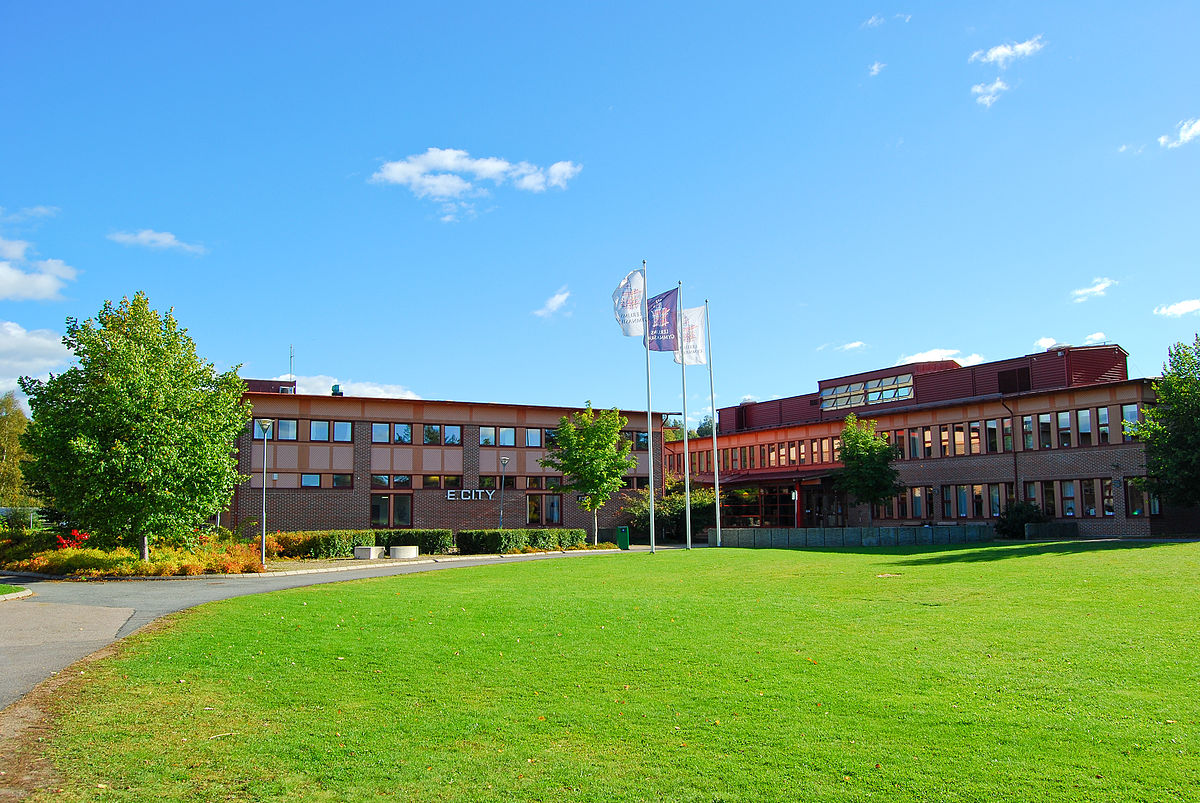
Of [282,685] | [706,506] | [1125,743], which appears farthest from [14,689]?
[706,506]

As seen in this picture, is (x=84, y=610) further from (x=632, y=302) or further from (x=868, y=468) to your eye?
(x=868, y=468)

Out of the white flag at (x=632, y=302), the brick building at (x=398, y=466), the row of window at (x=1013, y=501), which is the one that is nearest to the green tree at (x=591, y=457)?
the brick building at (x=398, y=466)

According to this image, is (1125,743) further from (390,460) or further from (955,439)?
(955,439)

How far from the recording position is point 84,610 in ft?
58.2

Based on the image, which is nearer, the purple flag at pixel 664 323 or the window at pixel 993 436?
the purple flag at pixel 664 323

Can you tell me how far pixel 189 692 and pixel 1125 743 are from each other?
8548mm

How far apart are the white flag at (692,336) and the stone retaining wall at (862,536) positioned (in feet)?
28.3

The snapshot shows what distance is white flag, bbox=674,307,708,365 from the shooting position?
132 feet

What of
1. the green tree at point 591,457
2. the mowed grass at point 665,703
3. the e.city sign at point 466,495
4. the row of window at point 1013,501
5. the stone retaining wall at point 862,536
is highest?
the green tree at point 591,457

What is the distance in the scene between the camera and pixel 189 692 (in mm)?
9211

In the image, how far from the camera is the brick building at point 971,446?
4291 cm

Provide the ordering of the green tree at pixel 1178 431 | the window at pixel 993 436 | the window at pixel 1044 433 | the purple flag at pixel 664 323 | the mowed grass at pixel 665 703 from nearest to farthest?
the mowed grass at pixel 665 703
the green tree at pixel 1178 431
the purple flag at pixel 664 323
the window at pixel 1044 433
the window at pixel 993 436

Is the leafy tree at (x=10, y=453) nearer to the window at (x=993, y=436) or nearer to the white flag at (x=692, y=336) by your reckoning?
the white flag at (x=692, y=336)

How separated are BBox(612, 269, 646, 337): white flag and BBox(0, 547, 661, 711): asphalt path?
1388 cm
